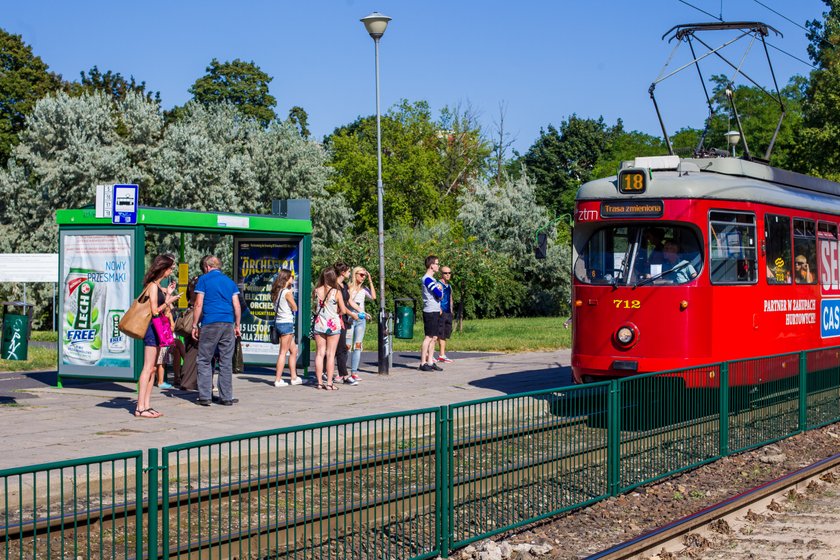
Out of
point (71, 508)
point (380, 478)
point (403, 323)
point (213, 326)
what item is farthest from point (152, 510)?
point (403, 323)

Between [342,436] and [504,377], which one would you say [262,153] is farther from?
[342,436]

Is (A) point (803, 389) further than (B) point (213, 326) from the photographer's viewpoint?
Yes

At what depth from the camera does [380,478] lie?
679cm

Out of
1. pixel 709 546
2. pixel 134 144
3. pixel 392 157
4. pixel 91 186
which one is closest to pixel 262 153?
pixel 134 144

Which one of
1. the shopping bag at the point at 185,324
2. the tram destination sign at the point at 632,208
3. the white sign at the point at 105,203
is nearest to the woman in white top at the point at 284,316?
the shopping bag at the point at 185,324

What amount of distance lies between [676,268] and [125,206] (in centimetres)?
702

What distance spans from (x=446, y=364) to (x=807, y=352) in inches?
331

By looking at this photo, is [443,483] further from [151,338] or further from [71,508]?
[151,338]

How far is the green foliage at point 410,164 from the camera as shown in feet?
254

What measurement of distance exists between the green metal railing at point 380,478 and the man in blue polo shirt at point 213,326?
5.76m

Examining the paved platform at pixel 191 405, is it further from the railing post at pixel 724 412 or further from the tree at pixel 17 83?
the tree at pixel 17 83

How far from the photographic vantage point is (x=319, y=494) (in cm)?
631

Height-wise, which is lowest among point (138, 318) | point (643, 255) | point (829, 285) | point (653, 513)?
point (653, 513)

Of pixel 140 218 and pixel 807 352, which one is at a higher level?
pixel 140 218
